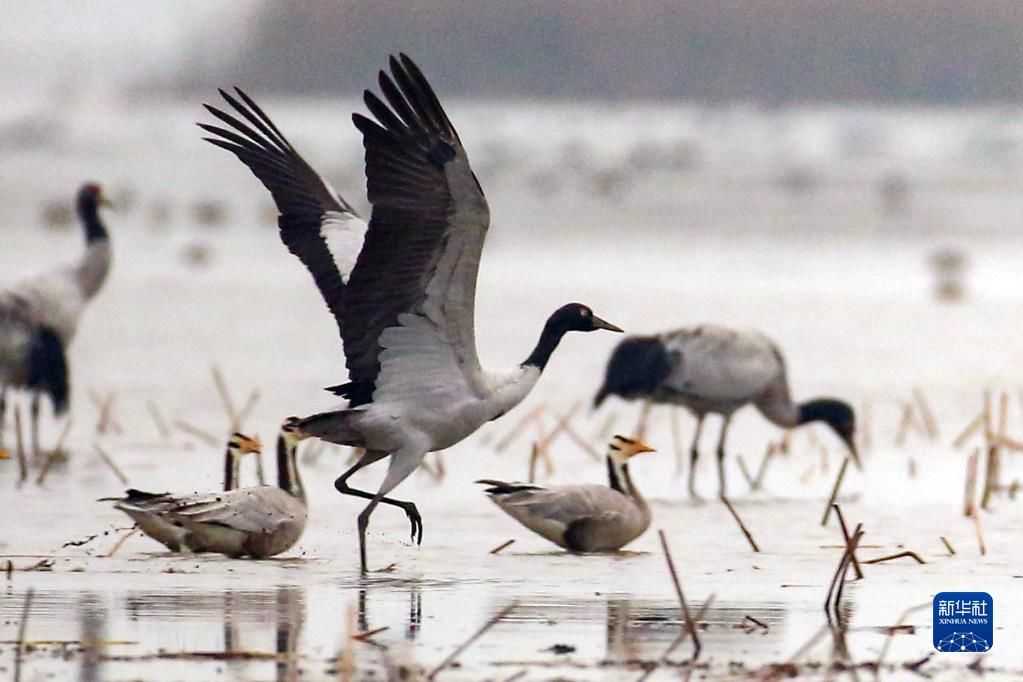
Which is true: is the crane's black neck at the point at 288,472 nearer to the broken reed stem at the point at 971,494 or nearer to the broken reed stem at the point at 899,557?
the broken reed stem at the point at 899,557

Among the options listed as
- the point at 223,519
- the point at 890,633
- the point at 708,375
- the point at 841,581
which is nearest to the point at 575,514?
the point at 223,519

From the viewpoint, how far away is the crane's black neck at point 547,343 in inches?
349

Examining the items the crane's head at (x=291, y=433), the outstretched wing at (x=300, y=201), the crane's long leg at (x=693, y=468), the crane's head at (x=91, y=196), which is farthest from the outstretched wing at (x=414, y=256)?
the crane's head at (x=91, y=196)

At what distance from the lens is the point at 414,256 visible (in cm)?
816

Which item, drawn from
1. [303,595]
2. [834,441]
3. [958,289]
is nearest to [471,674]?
[303,595]

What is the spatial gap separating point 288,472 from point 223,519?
2.38ft

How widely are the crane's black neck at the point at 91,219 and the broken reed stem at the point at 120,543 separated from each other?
5.65 metres

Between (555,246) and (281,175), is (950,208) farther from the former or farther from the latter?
(281,175)

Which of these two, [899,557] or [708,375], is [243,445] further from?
[708,375]

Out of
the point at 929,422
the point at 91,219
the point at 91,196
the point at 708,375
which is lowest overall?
the point at 929,422

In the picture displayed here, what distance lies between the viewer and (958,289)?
22.4 metres

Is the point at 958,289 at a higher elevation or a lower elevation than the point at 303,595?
higher

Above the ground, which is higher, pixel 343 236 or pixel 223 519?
pixel 343 236

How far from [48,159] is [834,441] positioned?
23282mm
